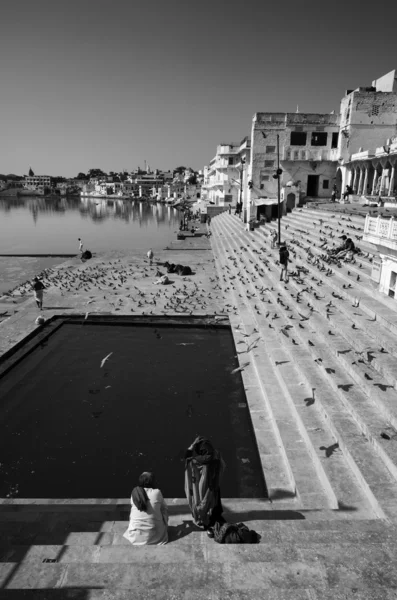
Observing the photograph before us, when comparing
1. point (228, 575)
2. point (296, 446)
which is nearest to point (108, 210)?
point (296, 446)

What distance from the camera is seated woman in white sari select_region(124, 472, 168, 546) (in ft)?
13.7

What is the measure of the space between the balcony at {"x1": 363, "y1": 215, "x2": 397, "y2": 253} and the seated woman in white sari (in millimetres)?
7965

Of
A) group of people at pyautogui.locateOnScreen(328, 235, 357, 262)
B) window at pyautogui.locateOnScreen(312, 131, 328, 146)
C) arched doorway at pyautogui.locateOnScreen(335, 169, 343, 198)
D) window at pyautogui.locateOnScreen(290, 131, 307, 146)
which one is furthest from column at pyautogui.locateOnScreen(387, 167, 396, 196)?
group of people at pyautogui.locateOnScreen(328, 235, 357, 262)

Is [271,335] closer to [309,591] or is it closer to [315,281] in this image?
[315,281]

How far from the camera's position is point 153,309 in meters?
14.1

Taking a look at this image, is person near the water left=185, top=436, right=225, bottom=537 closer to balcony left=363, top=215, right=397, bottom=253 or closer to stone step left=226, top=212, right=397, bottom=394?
stone step left=226, top=212, right=397, bottom=394

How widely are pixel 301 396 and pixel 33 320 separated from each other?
9.12 metres

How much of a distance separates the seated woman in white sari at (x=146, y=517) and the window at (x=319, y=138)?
1371 inches

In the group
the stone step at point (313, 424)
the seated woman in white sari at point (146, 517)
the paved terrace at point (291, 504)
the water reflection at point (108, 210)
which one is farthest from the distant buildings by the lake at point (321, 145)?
the water reflection at point (108, 210)

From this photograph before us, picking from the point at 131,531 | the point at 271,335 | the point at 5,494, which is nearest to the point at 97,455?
the point at 5,494

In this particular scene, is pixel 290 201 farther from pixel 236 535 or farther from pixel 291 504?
pixel 236 535

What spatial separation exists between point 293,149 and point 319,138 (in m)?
2.51

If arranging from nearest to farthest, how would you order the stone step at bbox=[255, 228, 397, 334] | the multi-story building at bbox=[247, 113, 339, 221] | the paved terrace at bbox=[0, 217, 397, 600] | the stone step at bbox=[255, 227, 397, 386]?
the paved terrace at bbox=[0, 217, 397, 600], the stone step at bbox=[255, 227, 397, 386], the stone step at bbox=[255, 228, 397, 334], the multi-story building at bbox=[247, 113, 339, 221]

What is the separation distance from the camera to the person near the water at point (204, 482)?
4.40 m
